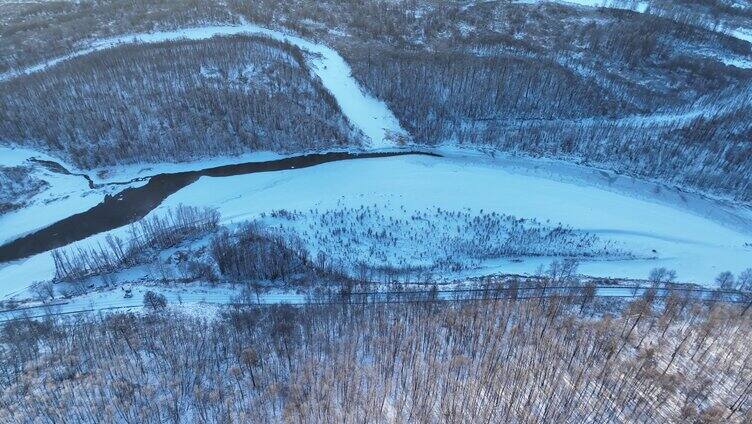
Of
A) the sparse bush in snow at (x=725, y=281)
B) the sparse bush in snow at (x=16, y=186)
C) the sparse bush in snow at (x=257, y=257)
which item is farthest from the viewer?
the sparse bush in snow at (x=16, y=186)

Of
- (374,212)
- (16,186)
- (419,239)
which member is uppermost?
(16,186)

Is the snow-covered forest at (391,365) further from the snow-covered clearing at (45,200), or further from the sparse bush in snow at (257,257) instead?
the snow-covered clearing at (45,200)

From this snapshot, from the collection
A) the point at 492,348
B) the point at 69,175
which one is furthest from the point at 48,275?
the point at 492,348

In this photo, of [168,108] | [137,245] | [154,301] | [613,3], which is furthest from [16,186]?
[613,3]

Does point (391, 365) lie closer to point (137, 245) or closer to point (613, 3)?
point (137, 245)

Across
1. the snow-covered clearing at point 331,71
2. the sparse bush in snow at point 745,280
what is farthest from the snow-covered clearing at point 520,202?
the snow-covered clearing at point 331,71

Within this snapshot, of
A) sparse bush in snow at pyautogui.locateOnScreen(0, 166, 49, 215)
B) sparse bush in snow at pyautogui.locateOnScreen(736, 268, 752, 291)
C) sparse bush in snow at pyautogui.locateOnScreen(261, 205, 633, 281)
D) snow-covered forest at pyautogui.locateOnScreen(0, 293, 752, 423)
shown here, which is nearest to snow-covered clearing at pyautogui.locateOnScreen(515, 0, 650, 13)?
sparse bush in snow at pyautogui.locateOnScreen(261, 205, 633, 281)
